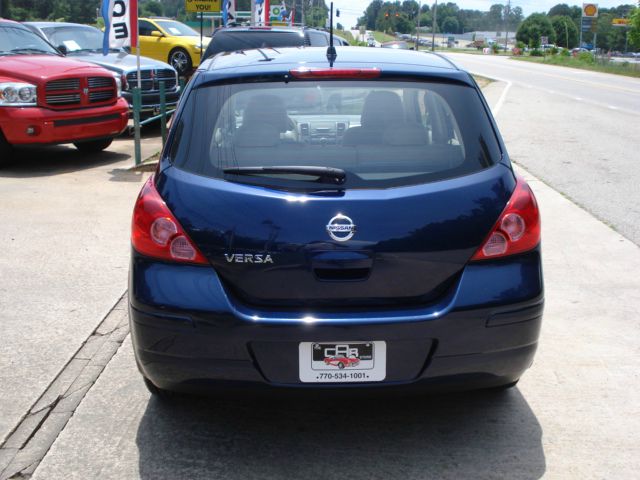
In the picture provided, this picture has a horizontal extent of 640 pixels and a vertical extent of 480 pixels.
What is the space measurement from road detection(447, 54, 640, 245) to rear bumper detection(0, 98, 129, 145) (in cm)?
589

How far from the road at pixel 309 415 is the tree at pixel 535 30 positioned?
151 m

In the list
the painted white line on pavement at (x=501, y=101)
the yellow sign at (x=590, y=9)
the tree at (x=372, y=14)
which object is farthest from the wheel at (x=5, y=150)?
the tree at (x=372, y=14)

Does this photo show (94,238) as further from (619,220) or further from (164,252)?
(619,220)

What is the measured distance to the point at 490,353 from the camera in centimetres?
350

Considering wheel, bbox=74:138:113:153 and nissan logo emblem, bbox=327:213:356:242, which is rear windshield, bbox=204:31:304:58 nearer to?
wheel, bbox=74:138:113:153

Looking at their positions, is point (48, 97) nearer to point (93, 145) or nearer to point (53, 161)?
point (53, 161)

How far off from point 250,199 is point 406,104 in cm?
102

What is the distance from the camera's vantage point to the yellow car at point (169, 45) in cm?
2294

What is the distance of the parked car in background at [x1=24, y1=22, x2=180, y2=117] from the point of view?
14617 mm

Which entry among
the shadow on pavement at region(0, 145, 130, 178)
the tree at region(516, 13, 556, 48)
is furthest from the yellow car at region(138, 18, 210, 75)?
the tree at region(516, 13, 556, 48)

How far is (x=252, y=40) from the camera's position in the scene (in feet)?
49.4

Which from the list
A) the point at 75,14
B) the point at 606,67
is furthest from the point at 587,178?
the point at 75,14

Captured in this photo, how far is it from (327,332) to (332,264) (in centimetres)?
27

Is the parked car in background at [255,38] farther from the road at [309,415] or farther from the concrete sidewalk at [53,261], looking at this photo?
the road at [309,415]
